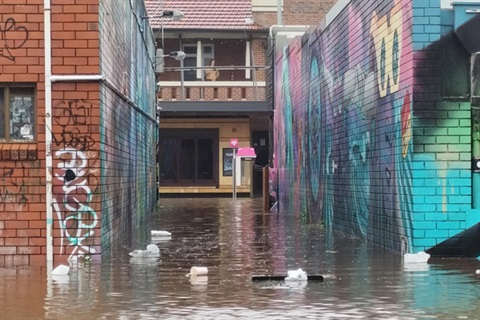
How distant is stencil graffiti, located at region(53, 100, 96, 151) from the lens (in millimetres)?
11225

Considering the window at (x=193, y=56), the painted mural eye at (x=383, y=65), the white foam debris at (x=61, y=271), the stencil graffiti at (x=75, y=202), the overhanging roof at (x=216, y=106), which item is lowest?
the white foam debris at (x=61, y=271)

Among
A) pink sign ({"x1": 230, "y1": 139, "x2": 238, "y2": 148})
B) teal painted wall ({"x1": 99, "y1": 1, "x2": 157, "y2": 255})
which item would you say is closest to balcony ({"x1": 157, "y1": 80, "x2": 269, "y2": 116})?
pink sign ({"x1": 230, "y1": 139, "x2": 238, "y2": 148})

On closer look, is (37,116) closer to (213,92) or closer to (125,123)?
(125,123)

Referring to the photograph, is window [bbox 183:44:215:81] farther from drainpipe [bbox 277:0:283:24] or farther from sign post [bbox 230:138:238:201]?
drainpipe [bbox 277:0:283:24]

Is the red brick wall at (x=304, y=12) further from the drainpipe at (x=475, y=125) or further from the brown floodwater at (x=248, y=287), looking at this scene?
the drainpipe at (x=475, y=125)

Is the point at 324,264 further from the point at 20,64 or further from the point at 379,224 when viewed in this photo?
the point at 20,64

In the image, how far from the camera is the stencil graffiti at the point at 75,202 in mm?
11234

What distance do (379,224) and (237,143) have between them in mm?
24254

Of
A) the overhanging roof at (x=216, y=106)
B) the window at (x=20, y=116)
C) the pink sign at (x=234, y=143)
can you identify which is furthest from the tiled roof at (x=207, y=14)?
the window at (x=20, y=116)

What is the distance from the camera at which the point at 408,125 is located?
11.8 meters

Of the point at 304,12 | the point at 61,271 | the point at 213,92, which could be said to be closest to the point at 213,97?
the point at 213,92

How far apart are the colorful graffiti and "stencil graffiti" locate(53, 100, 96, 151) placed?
4.43 m

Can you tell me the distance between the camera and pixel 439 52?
38.0 feet

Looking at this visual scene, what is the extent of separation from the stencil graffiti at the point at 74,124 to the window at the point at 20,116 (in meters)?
0.42
